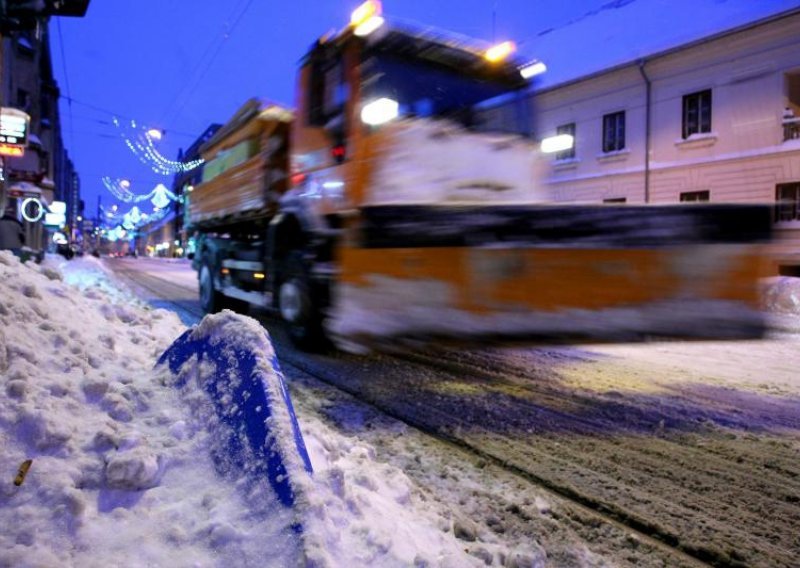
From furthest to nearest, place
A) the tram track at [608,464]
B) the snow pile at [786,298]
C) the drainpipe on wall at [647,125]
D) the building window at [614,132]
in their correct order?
the building window at [614,132] < the drainpipe on wall at [647,125] < the snow pile at [786,298] < the tram track at [608,464]

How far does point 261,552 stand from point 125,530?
481 mm

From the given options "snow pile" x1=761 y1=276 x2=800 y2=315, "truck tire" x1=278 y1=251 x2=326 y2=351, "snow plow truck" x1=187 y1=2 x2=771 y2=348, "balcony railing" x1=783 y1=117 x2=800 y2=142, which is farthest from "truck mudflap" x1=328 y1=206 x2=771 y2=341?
"balcony railing" x1=783 y1=117 x2=800 y2=142

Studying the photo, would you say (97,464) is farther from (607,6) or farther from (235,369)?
(607,6)

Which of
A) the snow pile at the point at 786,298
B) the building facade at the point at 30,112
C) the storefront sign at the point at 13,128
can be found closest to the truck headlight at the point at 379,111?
the snow pile at the point at 786,298

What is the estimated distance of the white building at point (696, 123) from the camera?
16609 millimetres

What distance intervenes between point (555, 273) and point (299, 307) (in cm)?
284

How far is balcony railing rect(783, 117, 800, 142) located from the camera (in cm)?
1648

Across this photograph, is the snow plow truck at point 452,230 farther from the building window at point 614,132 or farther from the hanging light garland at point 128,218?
the hanging light garland at point 128,218

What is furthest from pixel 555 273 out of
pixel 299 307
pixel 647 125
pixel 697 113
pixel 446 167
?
pixel 647 125

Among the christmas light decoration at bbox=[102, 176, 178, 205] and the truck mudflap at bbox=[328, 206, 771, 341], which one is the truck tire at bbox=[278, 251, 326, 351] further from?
the christmas light decoration at bbox=[102, 176, 178, 205]

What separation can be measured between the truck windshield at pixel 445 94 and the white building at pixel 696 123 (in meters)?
10.7

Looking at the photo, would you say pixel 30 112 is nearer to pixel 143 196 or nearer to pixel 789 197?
pixel 143 196

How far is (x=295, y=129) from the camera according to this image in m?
6.98

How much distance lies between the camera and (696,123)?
61.4 feet
